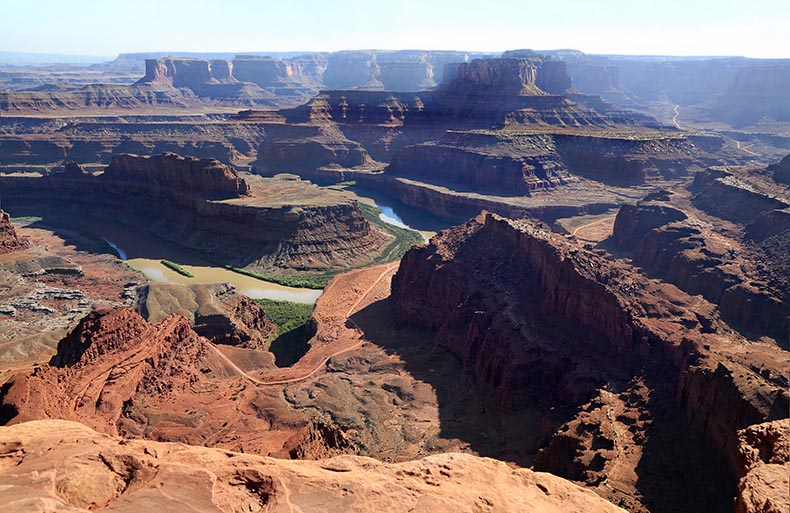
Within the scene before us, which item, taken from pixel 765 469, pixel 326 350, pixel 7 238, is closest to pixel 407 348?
pixel 326 350

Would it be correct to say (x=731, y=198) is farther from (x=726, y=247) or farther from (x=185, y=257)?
(x=185, y=257)

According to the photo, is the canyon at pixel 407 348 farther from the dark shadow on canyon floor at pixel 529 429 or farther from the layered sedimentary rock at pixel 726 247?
the layered sedimentary rock at pixel 726 247

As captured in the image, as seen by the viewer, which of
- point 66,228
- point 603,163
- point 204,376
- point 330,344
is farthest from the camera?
point 603,163

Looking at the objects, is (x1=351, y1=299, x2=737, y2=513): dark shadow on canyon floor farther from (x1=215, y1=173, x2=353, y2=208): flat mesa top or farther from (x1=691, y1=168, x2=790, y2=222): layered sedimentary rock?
(x1=691, y1=168, x2=790, y2=222): layered sedimentary rock

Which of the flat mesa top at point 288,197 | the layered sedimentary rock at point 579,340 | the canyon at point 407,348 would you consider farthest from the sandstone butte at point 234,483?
the flat mesa top at point 288,197

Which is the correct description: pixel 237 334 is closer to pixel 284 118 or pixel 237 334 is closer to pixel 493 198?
pixel 493 198

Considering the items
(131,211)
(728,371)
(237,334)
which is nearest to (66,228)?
(131,211)

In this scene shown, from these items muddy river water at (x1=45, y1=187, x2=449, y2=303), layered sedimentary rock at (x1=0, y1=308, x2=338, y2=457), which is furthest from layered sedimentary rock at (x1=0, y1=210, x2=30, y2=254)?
layered sedimentary rock at (x1=0, y1=308, x2=338, y2=457)
